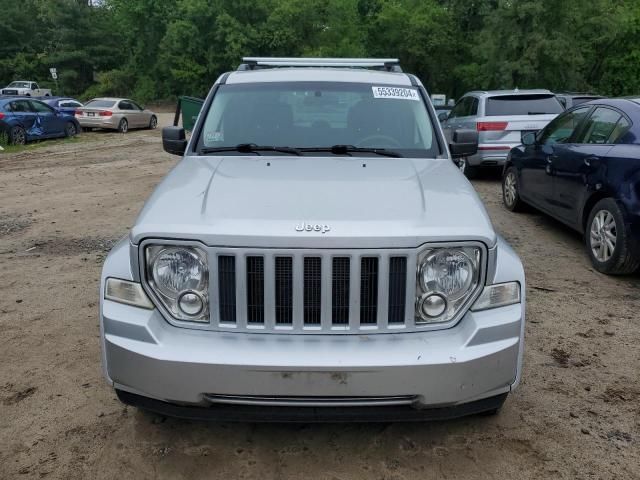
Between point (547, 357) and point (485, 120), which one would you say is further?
point (485, 120)

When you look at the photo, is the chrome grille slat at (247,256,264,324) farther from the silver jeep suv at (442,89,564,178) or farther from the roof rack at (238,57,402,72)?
the silver jeep suv at (442,89,564,178)


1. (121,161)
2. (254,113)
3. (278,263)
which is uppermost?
(254,113)

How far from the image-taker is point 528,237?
737 cm

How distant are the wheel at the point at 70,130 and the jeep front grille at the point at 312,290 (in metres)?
20.7

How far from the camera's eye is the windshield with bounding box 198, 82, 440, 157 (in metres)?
4.11

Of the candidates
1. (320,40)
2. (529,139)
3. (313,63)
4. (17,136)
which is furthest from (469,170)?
(320,40)

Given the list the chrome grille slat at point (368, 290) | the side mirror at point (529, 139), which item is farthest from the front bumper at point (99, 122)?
the chrome grille slat at point (368, 290)

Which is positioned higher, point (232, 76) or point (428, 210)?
point (232, 76)

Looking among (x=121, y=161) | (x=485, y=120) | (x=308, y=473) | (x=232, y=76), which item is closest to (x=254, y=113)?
(x=232, y=76)

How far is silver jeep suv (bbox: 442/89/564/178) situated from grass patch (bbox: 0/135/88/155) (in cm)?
1282

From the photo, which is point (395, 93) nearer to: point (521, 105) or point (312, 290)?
point (312, 290)

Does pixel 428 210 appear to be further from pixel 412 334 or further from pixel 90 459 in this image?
pixel 90 459

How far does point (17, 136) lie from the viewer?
1845 centimetres

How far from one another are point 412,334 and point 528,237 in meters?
5.08
